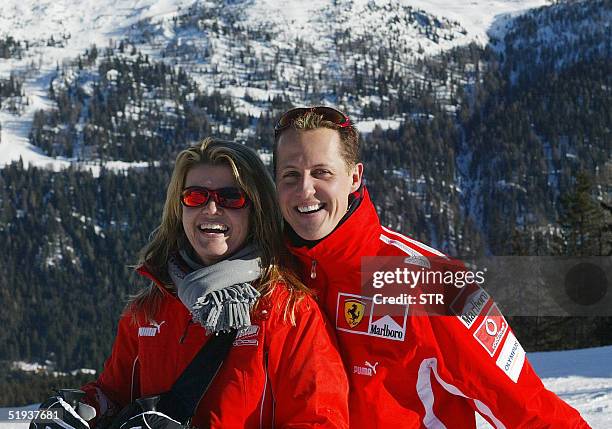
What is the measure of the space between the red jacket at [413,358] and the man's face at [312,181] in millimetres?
77

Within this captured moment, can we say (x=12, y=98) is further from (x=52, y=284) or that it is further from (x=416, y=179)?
(x=416, y=179)

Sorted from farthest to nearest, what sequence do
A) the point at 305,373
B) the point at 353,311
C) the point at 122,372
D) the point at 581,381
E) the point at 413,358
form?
the point at 581,381, the point at 122,372, the point at 353,311, the point at 413,358, the point at 305,373

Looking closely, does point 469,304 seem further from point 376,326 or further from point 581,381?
point 581,381

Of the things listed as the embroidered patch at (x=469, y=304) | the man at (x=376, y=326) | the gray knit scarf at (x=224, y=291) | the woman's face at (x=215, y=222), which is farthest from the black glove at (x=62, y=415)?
the embroidered patch at (x=469, y=304)

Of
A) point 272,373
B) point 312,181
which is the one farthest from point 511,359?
point 312,181

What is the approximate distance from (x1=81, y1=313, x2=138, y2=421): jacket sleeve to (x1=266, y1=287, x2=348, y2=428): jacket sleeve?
80 centimetres

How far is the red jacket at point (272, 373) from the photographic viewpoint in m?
2.49

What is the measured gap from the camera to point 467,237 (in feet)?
393

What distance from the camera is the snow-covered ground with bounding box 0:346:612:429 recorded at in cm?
488

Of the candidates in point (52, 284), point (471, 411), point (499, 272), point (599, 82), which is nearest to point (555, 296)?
point (499, 272)

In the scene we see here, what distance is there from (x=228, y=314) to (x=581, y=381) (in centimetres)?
552

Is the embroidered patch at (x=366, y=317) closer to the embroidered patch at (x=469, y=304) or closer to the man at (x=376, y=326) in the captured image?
the man at (x=376, y=326)

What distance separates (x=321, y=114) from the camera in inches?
109

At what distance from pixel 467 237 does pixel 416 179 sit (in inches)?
1086
